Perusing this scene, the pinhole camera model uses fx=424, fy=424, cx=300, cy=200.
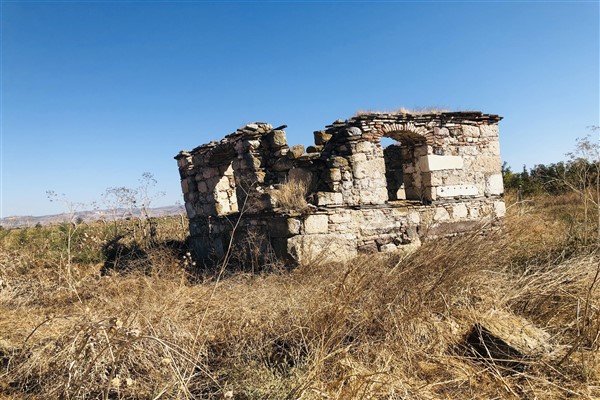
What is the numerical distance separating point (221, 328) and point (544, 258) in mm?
4233

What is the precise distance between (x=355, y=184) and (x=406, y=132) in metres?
1.50

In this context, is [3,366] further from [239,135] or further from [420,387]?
[239,135]

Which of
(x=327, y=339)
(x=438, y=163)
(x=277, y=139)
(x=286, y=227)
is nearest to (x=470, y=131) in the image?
(x=438, y=163)

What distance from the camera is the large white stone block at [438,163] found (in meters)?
7.71

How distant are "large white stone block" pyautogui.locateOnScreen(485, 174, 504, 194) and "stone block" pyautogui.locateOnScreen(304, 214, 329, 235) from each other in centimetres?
373

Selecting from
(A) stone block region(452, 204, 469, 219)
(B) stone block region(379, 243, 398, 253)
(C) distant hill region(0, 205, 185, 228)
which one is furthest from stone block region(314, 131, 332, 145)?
(C) distant hill region(0, 205, 185, 228)

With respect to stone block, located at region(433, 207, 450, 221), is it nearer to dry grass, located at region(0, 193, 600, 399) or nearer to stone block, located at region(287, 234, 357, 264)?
stone block, located at region(287, 234, 357, 264)

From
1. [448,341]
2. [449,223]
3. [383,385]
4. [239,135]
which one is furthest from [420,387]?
[239,135]

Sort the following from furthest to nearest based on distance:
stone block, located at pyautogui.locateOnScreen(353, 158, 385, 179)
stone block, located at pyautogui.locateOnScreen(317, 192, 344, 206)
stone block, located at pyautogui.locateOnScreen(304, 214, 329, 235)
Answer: stone block, located at pyautogui.locateOnScreen(353, 158, 385, 179) < stone block, located at pyautogui.locateOnScreen(317, 192, 344, 206) < stone block, located at pyautogui.locateOnScreen(304, 214, 329, 235)

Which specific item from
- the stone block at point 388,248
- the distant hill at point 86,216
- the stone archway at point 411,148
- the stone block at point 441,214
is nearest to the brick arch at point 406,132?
the stone archway at point 411,148

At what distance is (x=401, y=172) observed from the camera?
9133 millimetres

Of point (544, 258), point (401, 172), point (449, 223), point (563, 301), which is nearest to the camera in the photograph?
point (563, 301)

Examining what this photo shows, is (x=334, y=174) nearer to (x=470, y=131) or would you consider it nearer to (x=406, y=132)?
(x=406, y=132)

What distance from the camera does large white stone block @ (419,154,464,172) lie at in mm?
7713
